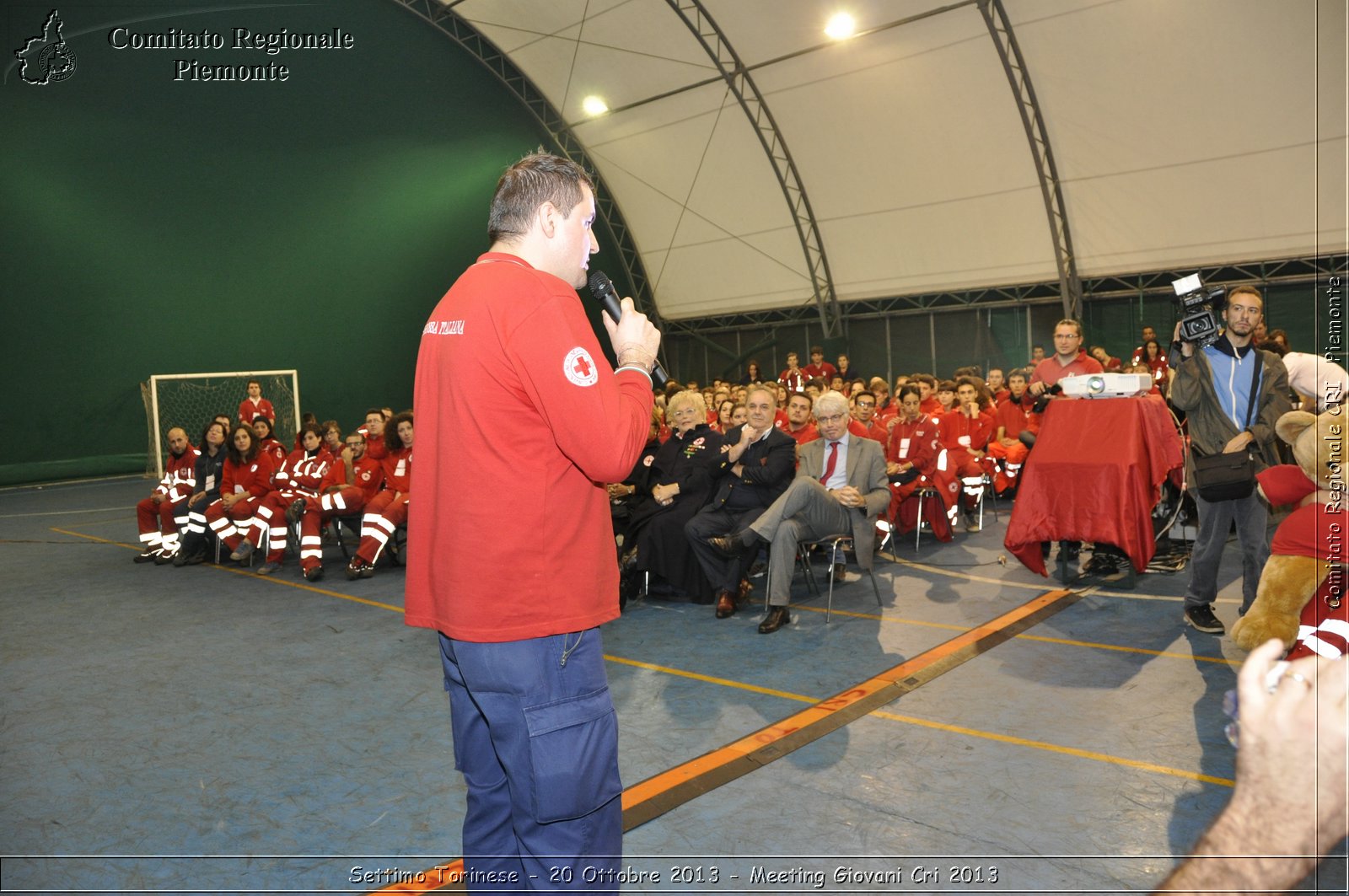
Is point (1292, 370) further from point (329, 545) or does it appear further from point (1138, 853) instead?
point (329, 545)

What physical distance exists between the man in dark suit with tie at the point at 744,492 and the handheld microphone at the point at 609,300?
142 inches

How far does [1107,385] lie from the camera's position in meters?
5.39

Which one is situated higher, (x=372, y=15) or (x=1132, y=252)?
(x=372, y=15)

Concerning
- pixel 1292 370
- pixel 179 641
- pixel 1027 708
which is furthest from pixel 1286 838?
pixel 179 641

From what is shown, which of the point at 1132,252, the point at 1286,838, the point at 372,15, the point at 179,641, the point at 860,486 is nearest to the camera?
the point at 1286,838

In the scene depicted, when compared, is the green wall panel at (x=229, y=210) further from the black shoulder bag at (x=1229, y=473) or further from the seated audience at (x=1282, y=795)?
the seated audience at (x=1282, y=795)

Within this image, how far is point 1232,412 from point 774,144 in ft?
44.0

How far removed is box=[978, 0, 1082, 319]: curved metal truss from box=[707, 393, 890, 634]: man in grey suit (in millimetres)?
10100

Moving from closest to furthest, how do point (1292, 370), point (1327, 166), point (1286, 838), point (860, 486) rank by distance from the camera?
1. point (1286, 838)
2. point (1292, 370)
3. point (860, 486)
4. point (1327, 166)

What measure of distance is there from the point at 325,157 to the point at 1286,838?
18521mm

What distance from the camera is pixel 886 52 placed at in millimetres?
14383

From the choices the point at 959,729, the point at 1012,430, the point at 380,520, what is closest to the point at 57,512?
the point at 380,520

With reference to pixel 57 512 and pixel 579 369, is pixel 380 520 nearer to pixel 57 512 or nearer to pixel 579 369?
pixel 579 369

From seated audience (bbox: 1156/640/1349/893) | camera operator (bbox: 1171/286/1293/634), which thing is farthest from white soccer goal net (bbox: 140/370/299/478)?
seated audience (bbox: 1156/640/1349/893)
